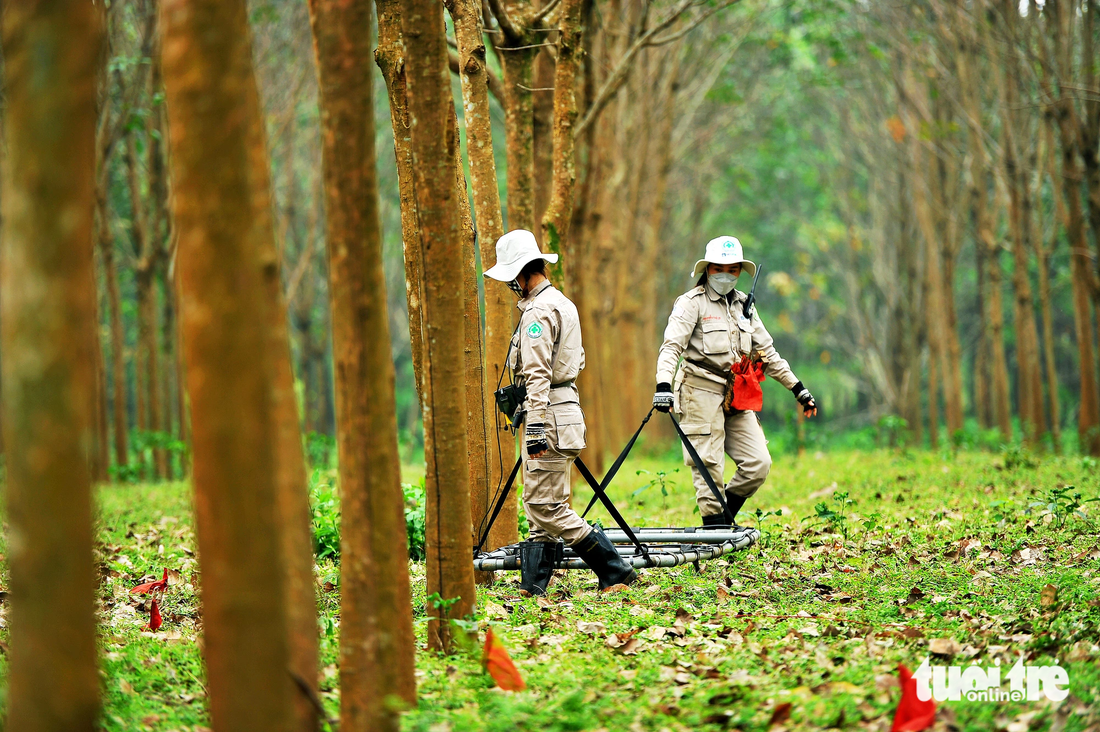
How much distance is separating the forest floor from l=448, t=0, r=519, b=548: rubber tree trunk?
0.56 meters

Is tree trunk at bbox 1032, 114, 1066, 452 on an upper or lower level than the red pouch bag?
upper

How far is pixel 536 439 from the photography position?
5660 mm

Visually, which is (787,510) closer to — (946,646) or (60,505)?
(946,646)

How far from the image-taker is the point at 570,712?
3.61 meters

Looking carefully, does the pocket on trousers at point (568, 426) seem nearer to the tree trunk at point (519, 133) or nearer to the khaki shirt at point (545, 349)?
the khaki shirt at point (545, 349)

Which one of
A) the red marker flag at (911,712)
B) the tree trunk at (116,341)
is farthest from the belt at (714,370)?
the tree trunk at (116,341)

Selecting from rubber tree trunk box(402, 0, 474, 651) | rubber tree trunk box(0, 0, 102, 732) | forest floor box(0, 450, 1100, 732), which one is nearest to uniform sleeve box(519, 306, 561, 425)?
forest floor box(0, 450, 1100, 732)

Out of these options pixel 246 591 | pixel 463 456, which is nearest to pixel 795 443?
pixel 463 456

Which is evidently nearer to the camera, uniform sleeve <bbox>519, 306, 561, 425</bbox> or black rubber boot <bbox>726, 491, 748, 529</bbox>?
uniform sleeve <bbox>519, 306, 561, 425</bbox>

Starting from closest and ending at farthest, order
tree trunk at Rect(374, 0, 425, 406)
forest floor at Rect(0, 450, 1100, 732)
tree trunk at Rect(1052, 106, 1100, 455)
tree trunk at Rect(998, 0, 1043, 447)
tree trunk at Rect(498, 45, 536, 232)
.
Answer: forest floor at Rect(0, 450, 1100, 732) < tree trunk at Rect(374, 0, 425, 406) < tree trunk at Rect(498, 45, 536, 232) < tree trunk at Rect(1052, 106, 1100, 455) < tree trunk at Rect(998, 0, 1043, 447)

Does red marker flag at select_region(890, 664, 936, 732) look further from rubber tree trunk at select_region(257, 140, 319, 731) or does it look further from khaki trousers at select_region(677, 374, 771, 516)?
khaki trousers at select_region(677, 374, 771, 516)

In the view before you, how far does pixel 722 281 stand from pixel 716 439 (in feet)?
3.75

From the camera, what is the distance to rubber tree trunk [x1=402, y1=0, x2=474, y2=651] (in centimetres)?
402

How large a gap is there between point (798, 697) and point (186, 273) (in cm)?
260
